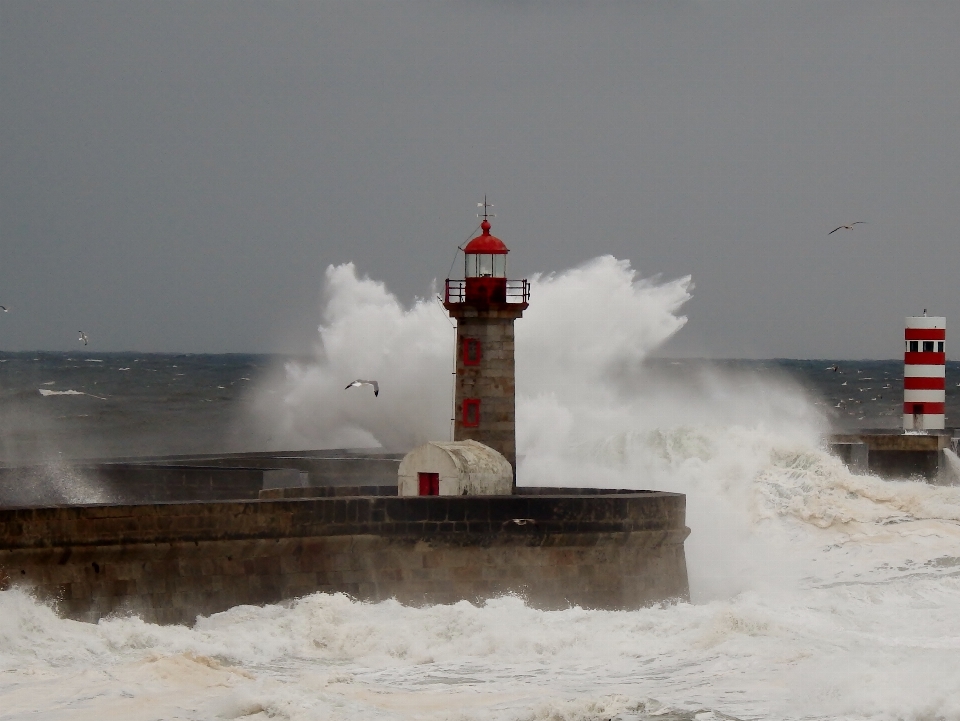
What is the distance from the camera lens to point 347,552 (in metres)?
12.5

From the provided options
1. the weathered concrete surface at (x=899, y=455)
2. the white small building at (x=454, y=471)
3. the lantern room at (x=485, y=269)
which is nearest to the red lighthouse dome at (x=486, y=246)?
the lantern room at (x=485, y=269)

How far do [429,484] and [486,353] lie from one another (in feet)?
4.37

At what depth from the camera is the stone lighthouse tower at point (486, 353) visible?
14.4m

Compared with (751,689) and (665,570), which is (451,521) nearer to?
(665,570)

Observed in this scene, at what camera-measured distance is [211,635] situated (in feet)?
37.8

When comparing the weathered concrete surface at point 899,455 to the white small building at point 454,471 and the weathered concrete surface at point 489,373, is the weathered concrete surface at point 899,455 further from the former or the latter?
the white small building at point 454,471

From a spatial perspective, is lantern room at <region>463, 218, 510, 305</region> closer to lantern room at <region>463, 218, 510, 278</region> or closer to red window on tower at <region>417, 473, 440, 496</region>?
lantern room at <region>463, 218, 510, 278</region>

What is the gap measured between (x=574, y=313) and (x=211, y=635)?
11.3 m

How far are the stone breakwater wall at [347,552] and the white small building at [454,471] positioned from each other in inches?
Answer: 31.3

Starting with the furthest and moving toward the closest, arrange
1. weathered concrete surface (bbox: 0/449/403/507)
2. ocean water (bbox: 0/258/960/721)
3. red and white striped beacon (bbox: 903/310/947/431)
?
red and white striped beacon (bbox: 903/310/947/431) → weathered concrete surface (bbox: 0/449/403/507) → ocean water (bbox: 0/258/960/721)

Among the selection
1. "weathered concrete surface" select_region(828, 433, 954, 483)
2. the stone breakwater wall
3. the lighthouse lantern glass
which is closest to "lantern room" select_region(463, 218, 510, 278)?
the lighthouse lantern glass

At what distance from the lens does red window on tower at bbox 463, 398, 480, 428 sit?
571 inches

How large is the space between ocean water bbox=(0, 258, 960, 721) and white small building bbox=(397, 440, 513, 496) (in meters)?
1.30

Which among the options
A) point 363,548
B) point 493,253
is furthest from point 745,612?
point 493,253
